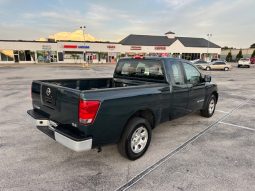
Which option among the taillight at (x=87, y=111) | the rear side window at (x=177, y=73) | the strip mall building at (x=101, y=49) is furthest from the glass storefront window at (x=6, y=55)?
the taillight at (x=87, y=111)

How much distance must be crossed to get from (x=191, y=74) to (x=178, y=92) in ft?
3.22

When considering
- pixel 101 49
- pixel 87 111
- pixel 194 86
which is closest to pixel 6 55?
pixel 101 49

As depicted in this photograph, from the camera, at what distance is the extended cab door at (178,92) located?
4.61m

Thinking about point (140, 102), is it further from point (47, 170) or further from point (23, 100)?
point (23, 100)

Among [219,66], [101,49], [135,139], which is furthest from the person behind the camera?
[101,49]

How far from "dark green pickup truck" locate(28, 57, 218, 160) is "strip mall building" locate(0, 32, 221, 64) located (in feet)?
108

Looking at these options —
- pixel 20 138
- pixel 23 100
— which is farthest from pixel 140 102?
pixel 23 100

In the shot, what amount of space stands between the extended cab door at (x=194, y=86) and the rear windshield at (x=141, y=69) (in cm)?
87

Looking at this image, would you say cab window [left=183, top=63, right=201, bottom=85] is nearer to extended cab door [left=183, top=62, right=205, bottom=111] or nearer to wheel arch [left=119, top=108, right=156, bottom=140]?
extended cab door [left=183, top=62, right=205, bottom=111]

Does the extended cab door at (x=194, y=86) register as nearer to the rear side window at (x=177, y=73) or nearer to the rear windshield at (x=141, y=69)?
the rear side window at (x=177, y=73)

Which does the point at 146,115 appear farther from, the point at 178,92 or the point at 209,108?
the point at 209,108

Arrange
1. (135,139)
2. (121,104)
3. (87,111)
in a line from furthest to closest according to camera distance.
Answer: (135,139) → (121,104) → (87,111)

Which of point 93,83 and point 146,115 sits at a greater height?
point 93,83

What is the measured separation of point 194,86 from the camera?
17.5 feet
